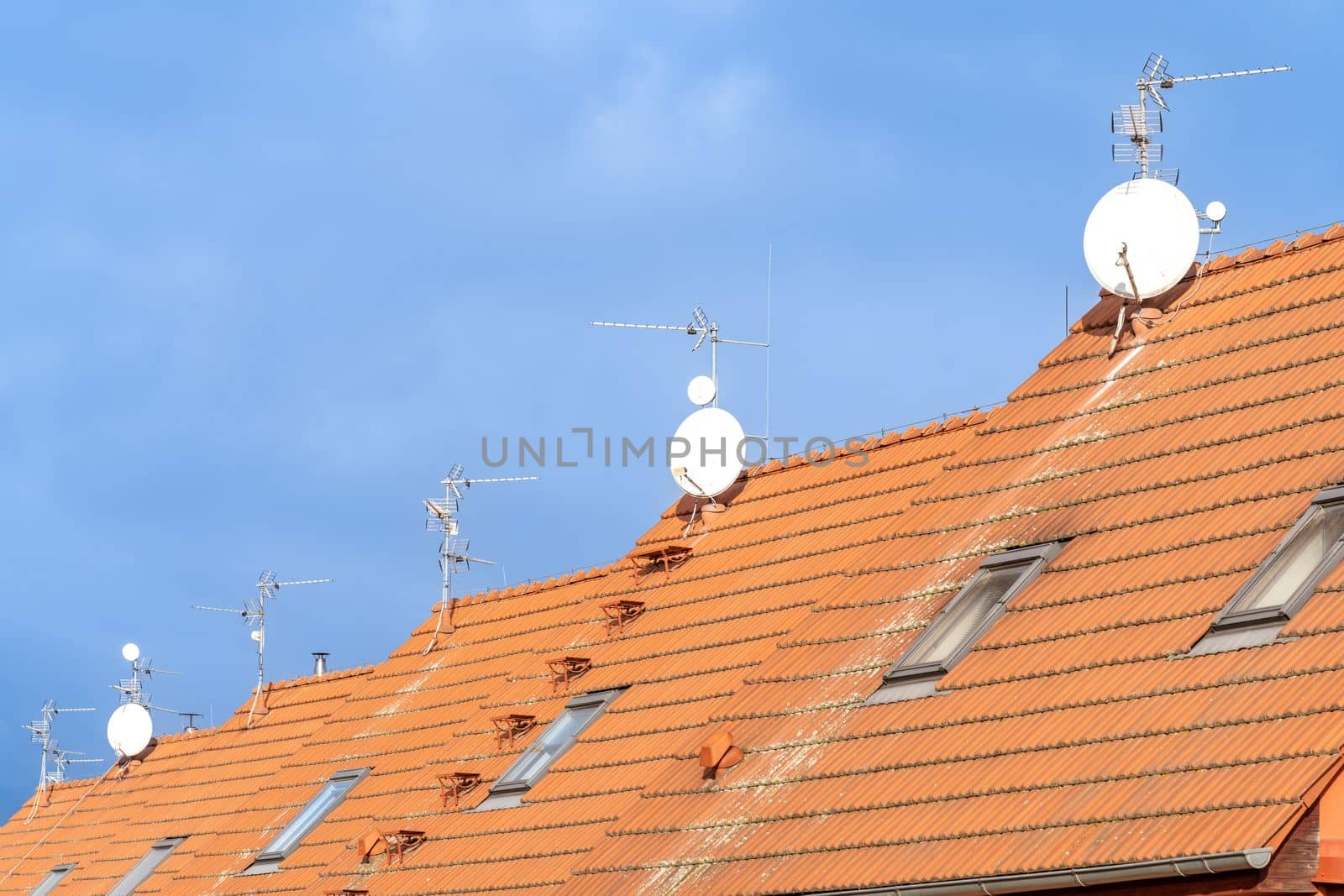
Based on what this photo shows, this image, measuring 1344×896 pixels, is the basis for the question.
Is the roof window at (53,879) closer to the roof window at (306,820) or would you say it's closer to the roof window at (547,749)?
the roof window at (306,820)

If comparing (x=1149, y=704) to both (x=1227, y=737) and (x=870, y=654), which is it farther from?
(x=870, y=654)

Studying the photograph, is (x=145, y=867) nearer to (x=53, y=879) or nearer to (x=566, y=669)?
(x=53, y=879)

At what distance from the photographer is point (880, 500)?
20.7m

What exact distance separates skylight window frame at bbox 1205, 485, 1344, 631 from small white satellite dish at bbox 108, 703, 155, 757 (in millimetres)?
25784

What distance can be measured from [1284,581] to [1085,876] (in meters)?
2.55

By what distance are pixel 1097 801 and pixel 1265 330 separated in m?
5.25

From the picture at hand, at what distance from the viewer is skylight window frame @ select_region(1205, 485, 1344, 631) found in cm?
1330

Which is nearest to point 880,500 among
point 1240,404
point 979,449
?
point 979,449

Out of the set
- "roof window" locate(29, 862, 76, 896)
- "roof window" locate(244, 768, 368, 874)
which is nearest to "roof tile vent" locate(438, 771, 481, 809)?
"roof window" locate(244, 768, 368, 874)

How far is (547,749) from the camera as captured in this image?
21656 millimetres

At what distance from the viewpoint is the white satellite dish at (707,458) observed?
23.8m

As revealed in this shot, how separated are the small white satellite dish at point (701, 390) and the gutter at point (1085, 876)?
11.7 m

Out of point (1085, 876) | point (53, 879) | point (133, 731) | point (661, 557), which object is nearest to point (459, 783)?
point (661, 557)

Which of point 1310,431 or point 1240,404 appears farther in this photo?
point 1240,404
